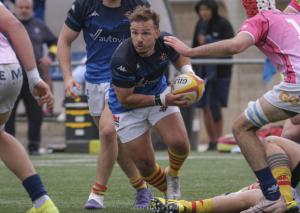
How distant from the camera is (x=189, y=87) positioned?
748 cm

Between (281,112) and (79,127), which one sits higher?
(281,112)

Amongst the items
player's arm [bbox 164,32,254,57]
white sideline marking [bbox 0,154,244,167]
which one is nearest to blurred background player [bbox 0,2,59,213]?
player's arm [bbox 164,32,254,57]

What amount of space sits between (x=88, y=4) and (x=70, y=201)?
1589mm

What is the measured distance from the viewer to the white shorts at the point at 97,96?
855 cm

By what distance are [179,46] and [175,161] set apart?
4.11 feet

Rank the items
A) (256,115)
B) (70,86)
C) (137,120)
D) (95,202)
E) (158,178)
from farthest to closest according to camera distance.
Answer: (70,86) < (95,202) < (158,178) < (137,120) < (256,115)

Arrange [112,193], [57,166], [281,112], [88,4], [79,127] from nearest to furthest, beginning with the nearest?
[281,112] < [88,4] < [112,193] < [57,166] < [79,127]

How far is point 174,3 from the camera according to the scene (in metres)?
22.0

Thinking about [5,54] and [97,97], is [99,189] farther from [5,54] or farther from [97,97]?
[5,54]

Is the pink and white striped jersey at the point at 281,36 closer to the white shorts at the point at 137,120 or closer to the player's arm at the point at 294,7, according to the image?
the player's arm at the point at 294,7

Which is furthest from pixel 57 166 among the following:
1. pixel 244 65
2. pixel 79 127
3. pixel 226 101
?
pixel 244 65

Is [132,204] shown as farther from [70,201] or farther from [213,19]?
[213,19]

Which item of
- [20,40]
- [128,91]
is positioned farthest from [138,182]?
[20,40]

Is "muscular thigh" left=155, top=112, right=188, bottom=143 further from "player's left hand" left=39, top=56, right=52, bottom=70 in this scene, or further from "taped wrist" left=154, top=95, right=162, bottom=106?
"player's left hand" left=39, top=56, right=52, bottom=70
